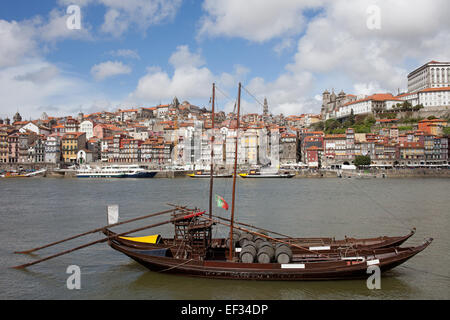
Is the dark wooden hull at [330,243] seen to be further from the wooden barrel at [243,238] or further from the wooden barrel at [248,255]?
the wooden barrel at [248,255]

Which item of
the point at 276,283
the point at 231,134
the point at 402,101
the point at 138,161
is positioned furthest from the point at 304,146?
the point at 276,283

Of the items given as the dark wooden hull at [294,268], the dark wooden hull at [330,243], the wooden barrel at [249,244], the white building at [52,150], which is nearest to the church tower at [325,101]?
the white building at [52,150]

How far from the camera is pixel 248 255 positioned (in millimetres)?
10602

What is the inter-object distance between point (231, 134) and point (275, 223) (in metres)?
68.2

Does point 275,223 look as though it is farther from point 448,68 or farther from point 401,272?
point 448,68

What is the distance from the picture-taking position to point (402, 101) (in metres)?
90.9

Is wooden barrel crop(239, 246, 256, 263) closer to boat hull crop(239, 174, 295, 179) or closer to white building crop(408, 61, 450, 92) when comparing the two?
boat hull crop(239, 174, 295, 179)

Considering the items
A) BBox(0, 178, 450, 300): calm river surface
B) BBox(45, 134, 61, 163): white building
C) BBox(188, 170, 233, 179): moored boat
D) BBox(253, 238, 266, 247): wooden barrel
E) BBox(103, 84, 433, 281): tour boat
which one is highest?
BBox(45, 134, 61, 163): white building

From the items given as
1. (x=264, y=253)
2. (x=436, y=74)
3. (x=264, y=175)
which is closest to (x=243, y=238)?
(x=264, y=253)

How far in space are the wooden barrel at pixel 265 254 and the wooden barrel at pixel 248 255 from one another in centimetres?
16

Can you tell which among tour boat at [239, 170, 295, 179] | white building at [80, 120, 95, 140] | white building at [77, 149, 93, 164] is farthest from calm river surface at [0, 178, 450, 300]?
white building at [80, 120, 95, 140]

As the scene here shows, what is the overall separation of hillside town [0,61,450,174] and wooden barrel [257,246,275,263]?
6721 cm

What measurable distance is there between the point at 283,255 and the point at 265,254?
1.60 ft

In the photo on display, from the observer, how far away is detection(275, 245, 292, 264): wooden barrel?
34.7 feet
